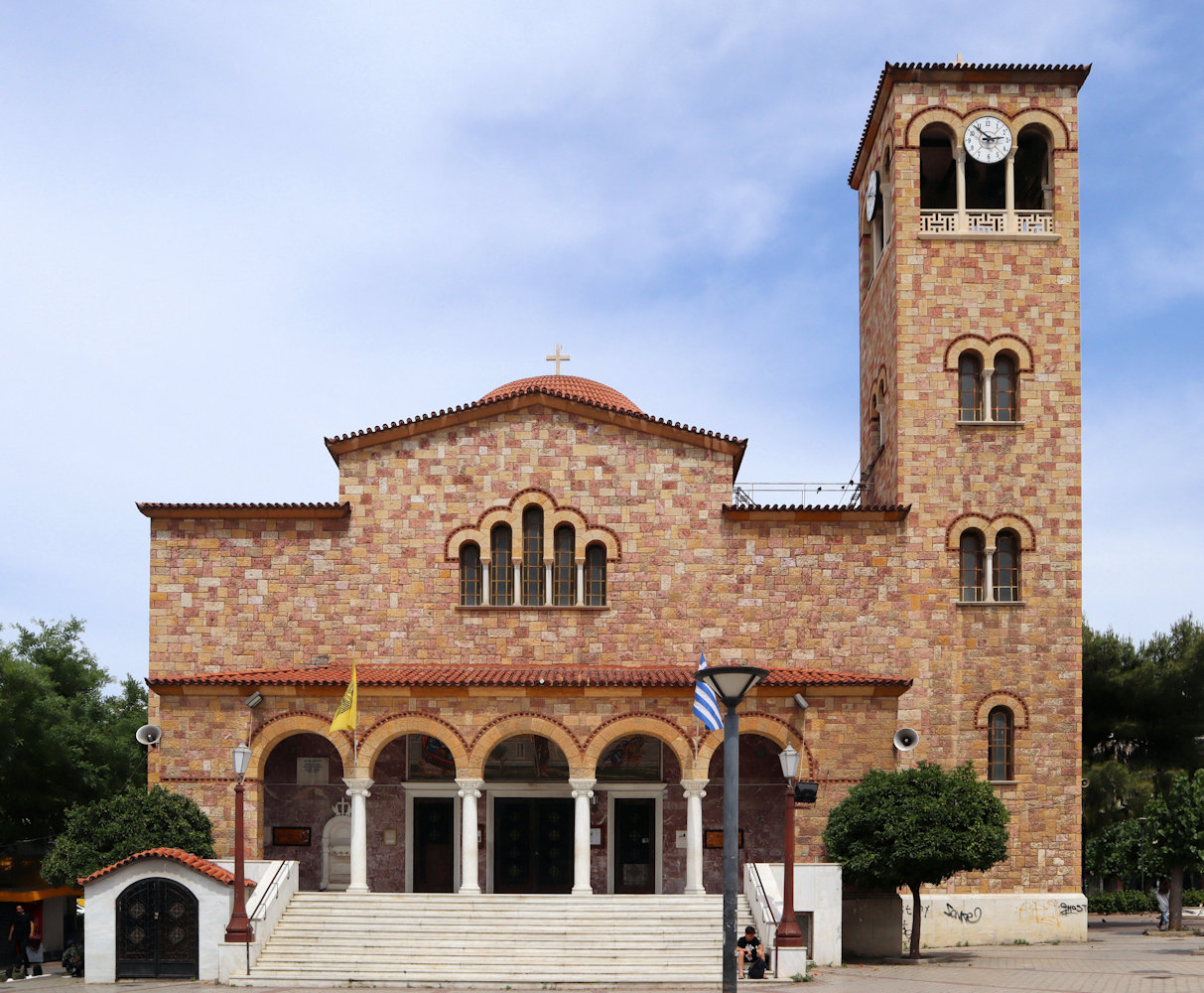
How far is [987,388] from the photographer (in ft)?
105

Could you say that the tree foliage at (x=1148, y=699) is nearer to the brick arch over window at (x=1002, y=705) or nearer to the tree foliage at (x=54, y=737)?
the brick arch over window at (x=1002, y=705)

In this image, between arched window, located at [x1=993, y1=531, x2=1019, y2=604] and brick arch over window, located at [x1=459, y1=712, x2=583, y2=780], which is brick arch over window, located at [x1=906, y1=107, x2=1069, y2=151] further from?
brick arch over window, located at [x1=459, y1=712, x2=583, y2=780]

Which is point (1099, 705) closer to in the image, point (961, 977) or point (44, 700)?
point (961, 977)

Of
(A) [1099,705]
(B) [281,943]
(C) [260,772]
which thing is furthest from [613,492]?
(A) [1099,705]

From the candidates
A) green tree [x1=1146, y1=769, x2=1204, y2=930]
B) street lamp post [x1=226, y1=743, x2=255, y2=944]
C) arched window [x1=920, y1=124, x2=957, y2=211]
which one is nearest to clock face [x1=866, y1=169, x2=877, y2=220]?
arched window [x1=920, y1=124, x2=957, y2=211]

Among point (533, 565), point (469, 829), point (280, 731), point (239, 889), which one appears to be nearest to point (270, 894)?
point (239, 889)

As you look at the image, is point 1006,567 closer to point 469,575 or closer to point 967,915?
point 967,915

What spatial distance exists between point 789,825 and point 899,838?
3776mm

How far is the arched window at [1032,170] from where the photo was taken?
108ft

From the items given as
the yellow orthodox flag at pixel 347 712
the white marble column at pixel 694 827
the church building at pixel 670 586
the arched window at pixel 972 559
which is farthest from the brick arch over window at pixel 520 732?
the arched window at pixel 972 559

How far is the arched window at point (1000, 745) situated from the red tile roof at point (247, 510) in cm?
1552

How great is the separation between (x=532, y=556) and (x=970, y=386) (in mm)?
11245

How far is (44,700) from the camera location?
117 feet

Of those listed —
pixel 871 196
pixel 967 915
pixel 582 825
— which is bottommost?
pixel 967 915
